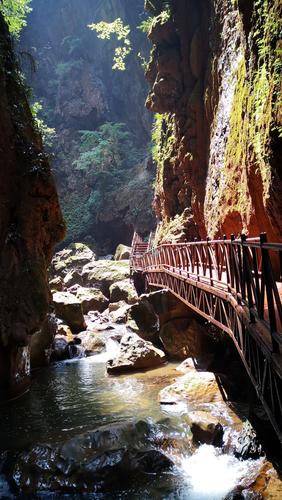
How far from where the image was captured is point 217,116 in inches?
544

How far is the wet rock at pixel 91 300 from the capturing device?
23219mm

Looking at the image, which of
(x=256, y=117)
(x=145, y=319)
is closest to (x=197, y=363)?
Result: (x=145, y=319)

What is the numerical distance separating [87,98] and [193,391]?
39.3 metres

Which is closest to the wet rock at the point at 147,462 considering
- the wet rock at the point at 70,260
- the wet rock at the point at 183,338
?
the wet rock at the point at 183,338

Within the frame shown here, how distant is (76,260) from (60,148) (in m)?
15.7

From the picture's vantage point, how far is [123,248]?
1251 inches

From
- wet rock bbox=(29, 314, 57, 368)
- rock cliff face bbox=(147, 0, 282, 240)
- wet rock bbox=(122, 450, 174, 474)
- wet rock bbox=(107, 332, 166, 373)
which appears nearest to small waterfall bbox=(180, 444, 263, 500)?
wet rock bbox=(122, 450, 174, 474)

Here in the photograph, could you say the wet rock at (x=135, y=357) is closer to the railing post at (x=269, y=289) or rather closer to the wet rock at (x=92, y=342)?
the wet rock at (x=92, y=342)

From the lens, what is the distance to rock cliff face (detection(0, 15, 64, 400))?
34.7 feet

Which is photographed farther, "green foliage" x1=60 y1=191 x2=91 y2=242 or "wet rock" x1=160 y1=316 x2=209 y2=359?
"green foliage" x1=60 y1=191 x2=91 y2=242

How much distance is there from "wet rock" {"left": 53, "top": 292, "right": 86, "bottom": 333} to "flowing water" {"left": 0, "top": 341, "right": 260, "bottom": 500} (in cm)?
368

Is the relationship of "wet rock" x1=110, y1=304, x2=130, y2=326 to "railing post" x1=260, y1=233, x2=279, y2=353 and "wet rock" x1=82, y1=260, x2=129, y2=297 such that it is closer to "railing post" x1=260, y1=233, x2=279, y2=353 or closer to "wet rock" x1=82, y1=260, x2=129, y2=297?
"wet rock" x1=82, y1=260, x2=129, y2=297

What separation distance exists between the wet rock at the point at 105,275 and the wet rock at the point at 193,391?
1642cm

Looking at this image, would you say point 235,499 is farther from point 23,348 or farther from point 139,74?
point 139,74
